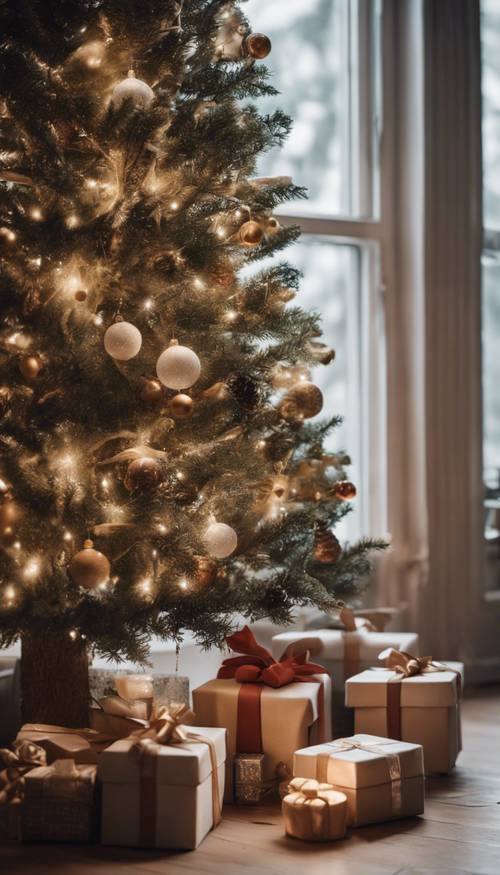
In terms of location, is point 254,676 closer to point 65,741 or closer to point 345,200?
point 65,741

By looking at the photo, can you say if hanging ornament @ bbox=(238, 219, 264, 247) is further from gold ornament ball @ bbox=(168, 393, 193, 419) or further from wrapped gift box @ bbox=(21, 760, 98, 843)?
wrapped gift box @ bbox=(21, 760, 98, 843)

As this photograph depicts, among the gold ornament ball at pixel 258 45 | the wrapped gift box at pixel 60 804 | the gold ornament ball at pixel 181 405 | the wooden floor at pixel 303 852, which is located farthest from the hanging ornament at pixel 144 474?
the gold ornament ball at pixel 258 45

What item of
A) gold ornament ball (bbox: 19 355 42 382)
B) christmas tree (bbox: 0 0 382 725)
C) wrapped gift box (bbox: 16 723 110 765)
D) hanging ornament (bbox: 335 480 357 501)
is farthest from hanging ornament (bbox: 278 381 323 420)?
wrapped gift box (bbox: 16 723 110 765)

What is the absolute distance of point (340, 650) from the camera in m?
2.60

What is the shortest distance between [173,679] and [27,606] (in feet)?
1.54

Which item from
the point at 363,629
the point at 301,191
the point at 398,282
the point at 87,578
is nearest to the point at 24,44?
the point at 301,191

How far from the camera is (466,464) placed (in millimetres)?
3627

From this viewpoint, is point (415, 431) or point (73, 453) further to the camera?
point (415, 431)

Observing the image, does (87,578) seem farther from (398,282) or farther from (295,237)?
(398,282)

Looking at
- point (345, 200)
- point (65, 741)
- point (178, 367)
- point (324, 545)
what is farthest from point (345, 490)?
point (345, 200)

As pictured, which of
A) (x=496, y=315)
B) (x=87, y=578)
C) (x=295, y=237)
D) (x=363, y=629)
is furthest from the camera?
(x=496, y=315)

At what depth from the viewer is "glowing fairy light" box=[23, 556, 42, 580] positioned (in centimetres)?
212

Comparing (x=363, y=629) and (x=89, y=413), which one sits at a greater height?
(x=89, y=413)

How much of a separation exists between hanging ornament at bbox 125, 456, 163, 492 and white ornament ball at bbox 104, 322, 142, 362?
209 millimetres
